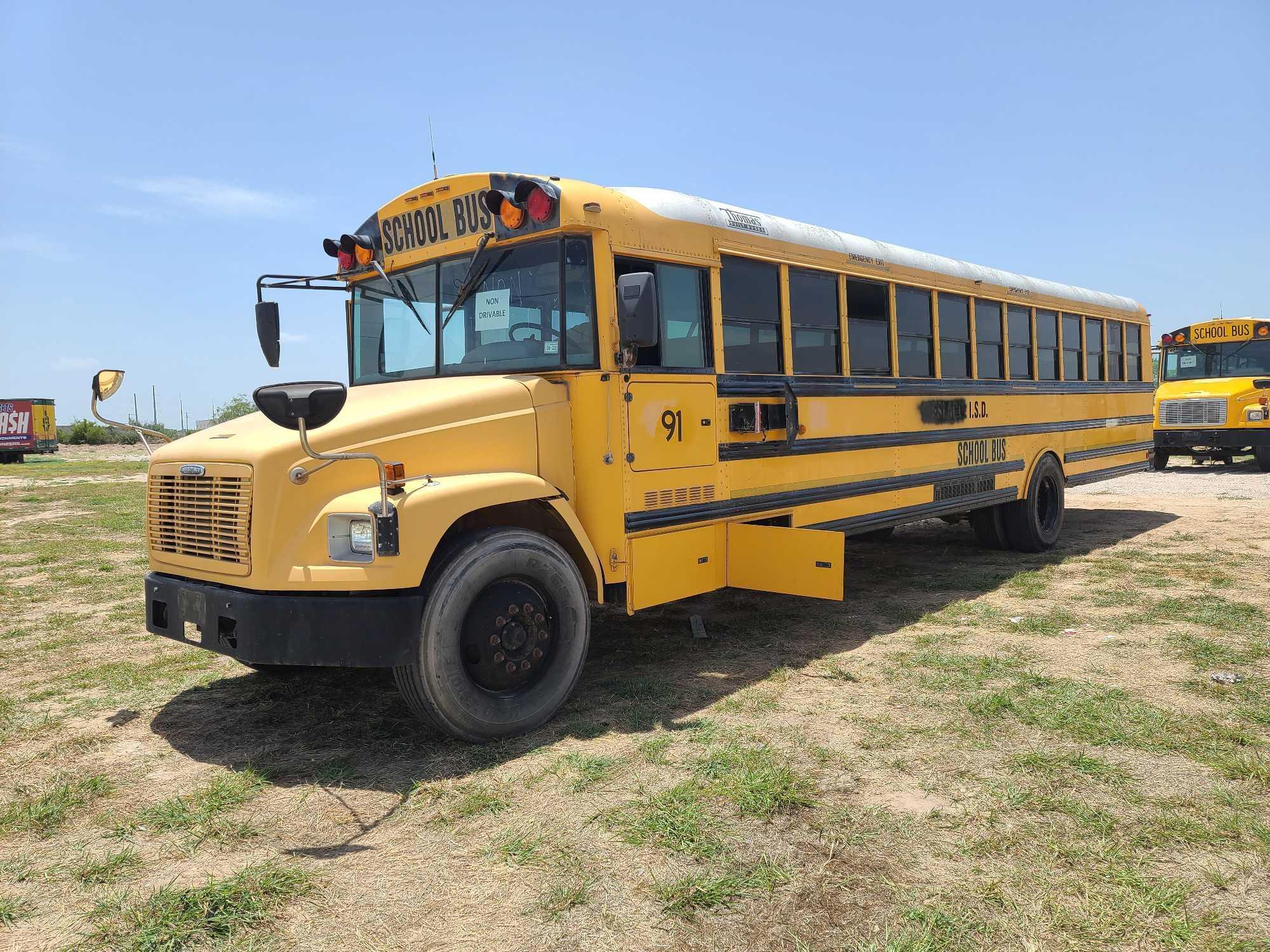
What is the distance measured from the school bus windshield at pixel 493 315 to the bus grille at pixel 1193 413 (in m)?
16.9

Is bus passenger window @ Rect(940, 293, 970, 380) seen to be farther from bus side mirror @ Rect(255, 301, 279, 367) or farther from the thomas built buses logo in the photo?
bus side mirror @ Rect(255, 301, 279, 367)

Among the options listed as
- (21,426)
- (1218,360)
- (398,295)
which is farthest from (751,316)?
(21,426)

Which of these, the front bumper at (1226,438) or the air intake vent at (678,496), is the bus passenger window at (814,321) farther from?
the front bumper at (1226,438)

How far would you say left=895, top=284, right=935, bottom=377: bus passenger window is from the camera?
6.59 meters

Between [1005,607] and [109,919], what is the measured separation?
5.61 metres

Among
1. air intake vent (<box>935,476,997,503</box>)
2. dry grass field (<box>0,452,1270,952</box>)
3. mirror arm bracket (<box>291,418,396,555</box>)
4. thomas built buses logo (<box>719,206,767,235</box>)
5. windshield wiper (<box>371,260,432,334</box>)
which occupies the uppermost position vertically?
thomas built buses logo (<box>719,206,767,235</box>)

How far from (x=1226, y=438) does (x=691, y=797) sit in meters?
17.6

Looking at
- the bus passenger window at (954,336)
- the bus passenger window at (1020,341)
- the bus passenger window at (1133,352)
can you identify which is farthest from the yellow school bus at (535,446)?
the bus passenger window at (1133,352)

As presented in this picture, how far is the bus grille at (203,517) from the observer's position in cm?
360

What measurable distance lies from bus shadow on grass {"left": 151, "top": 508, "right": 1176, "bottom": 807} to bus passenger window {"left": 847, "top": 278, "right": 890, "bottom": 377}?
1.77 m

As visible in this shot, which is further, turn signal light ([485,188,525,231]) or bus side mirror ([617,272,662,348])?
turn signal light ([485,188,525,231])

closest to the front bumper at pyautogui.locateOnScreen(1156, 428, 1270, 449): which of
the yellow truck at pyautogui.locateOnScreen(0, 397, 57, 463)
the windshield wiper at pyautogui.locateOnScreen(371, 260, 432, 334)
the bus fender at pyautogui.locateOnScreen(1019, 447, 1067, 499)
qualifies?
the bus fender at pyautogui.locateOnScreen(1019, 447, 1067, 499)

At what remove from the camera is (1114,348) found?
998cm

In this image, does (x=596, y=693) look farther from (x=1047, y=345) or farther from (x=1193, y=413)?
(x=1193, y=413)
